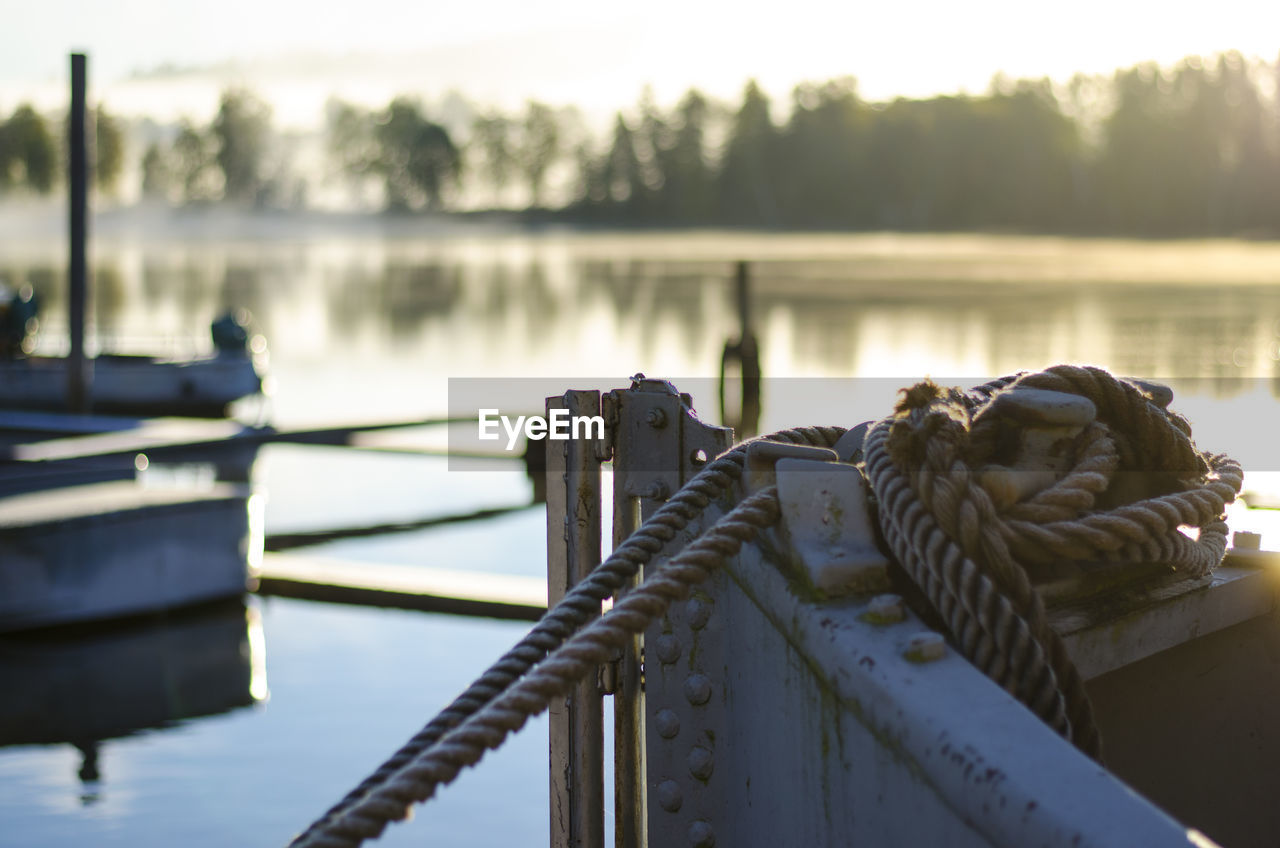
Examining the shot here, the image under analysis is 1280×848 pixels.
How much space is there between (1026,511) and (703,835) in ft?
Result: 3.04

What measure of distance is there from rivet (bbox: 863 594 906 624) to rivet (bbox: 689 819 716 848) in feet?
2.50

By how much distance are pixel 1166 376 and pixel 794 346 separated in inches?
796

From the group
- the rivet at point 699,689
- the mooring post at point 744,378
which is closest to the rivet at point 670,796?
the rivet at point 699,689

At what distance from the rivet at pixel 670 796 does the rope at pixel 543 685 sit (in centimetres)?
64

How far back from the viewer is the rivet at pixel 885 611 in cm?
206

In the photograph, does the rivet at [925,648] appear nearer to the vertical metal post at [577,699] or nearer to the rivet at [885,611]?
the rivet at [885,611]

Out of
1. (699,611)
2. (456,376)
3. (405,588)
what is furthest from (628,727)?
(456,376)

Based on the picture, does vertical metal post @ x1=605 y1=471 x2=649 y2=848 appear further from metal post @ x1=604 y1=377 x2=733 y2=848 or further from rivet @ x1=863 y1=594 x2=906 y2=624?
rivet @ x1=863 y1=594 x2=906 y2=624

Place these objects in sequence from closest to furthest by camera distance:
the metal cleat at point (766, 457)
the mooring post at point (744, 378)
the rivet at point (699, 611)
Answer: the metal cleat at point (766, 457) < the rivet at point (699, 611) < the mooring post at point (744, 378)

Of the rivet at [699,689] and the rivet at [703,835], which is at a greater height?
the rivet at [699,689]

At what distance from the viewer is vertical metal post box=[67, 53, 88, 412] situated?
1878 centimetres

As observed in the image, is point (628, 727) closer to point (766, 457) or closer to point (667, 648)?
point (667, 648)

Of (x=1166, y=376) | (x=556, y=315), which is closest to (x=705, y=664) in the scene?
(x=1166, y=376)

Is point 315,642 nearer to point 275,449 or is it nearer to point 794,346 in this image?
point 275,449
